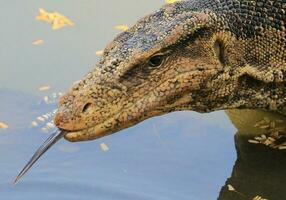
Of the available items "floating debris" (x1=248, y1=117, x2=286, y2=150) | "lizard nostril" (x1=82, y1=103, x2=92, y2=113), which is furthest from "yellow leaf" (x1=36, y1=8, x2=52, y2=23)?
"lizard nostril" (x1=82, y1=103, x2=92, y2=113)

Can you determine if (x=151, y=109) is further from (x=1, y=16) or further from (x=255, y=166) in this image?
(x=1, y=16)

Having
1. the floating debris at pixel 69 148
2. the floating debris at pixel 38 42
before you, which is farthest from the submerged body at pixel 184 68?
the floating debris at pixel 38 42

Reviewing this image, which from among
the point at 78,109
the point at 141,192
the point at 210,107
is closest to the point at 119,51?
the point at 78,109

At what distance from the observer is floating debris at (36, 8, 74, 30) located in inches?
300

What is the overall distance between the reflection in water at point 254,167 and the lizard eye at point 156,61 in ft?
4.02

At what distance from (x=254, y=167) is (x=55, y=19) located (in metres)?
3.05

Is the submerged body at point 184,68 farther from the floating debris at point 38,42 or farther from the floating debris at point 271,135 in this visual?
the floating debris at point 38,42

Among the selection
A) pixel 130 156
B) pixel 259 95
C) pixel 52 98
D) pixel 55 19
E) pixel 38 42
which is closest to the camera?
pixel 259 95

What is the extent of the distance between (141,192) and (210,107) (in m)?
0.85

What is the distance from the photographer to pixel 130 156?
5711 millimetres

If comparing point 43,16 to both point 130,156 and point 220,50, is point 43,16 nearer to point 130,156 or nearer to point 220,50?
point 130,156

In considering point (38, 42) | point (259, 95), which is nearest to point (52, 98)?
point (38, 42)

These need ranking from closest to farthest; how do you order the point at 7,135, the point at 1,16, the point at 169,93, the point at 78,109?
the point at 78,109 → the point at 169,93 → the point at 7,135 → the point at 1,16

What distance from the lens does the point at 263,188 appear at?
5.26 meters
